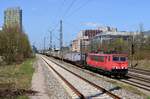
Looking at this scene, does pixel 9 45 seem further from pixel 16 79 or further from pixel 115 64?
pixel 16 79

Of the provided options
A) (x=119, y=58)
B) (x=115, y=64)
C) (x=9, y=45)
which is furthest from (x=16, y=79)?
(x=9, y=45)

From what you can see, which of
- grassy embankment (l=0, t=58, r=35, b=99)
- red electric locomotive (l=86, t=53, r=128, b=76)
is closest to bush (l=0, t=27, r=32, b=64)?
grassy embankment (l=0, t=58, r=35, b=99)

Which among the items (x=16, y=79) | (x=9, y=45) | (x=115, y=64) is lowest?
(x=16, y=79)

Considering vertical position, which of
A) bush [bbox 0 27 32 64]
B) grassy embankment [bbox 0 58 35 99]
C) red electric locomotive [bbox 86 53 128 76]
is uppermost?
bush [bbox 0 27 32 64]

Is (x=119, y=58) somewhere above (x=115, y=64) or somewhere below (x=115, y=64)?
above

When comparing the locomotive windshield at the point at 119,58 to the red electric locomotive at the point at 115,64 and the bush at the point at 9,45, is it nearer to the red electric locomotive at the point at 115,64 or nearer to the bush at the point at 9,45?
the red electric locomotive at the point at 115,64

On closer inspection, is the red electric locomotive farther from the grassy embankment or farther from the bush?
the bush

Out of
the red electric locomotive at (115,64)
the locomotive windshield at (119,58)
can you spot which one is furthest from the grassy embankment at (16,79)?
the locomotive windshield at (119,58)

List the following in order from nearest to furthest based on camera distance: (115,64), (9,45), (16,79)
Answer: (16,79) → (115,64) → (9,45)

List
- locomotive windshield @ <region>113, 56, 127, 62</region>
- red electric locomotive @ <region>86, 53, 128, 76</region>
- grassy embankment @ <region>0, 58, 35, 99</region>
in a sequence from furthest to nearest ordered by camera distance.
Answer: locomotive windshield @ <region>113, 56, 127, 62</region>, red electric locomotive @ <region>86, 53, 128, 76</region>, grassy embankment @ <region>0, 58, 35, 99</region>

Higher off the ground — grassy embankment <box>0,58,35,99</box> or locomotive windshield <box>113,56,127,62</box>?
locomotive windshield <box>113,56,127,62</box>

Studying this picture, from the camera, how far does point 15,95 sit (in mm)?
18594

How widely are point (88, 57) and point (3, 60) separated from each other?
82.6 ft

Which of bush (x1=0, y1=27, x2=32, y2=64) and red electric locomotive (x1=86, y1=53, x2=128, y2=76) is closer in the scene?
red electric locomotive (x1=86, y1=53, x2=128, y2=76)
